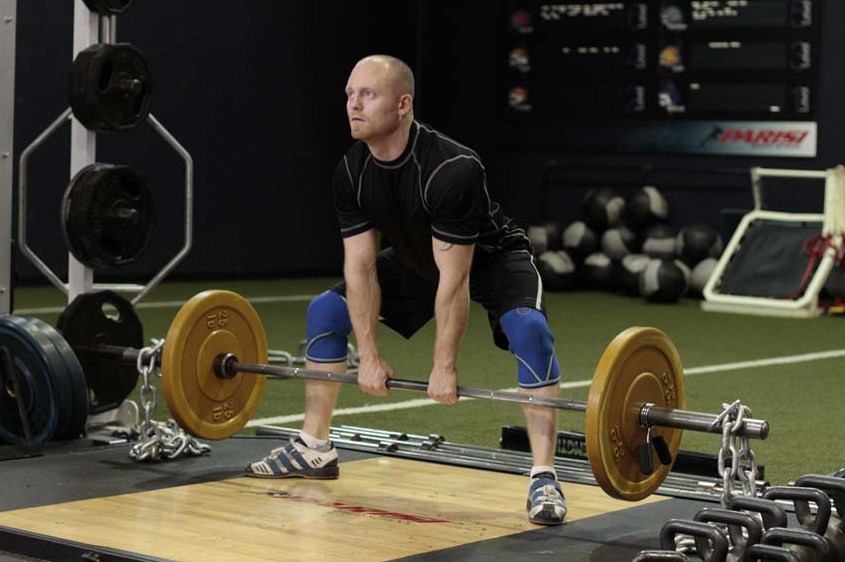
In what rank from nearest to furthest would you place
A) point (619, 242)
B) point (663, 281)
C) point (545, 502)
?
point (545, 502), point (663, 281), point (619, 242)

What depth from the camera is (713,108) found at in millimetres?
10578

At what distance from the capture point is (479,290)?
3945 millimetres

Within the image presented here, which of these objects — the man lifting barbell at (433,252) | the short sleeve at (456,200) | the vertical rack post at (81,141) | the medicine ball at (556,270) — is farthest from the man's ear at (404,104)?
the medicine ball at (556,270)

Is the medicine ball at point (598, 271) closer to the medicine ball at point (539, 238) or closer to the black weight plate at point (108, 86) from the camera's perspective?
the medicine ball at point (539, 238)

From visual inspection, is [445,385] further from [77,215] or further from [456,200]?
[77,215]

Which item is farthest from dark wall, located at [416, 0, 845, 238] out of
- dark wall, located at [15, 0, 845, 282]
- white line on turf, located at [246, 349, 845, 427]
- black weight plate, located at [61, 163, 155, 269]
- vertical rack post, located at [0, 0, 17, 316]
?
vertical rack post, located at [0, 0, 17, 316]

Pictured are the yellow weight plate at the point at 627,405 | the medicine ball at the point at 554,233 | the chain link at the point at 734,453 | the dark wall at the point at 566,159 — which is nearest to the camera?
the chain link at the point at 734,453

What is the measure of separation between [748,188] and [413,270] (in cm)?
703

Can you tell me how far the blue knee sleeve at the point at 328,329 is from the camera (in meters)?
4.09

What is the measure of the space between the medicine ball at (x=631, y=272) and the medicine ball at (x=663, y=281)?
0.20 meters

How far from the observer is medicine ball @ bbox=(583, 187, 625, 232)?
34.5 ft

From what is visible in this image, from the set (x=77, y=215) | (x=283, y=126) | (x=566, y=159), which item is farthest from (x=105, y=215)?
(x=566, y=159)

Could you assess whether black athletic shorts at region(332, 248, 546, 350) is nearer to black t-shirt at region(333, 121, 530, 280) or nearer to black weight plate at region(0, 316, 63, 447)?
black t-shirt at region(333, 121, 530, 280)

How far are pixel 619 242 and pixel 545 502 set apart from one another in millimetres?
6934
